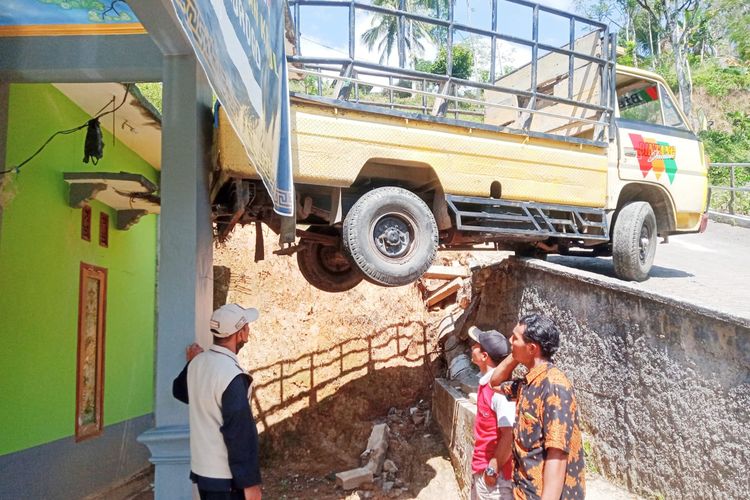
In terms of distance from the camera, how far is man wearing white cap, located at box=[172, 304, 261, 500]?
118 inches

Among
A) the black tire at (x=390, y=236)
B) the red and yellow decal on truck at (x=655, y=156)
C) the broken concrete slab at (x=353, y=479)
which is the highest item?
the red and yellow decal on truck at (x=655, y=156)

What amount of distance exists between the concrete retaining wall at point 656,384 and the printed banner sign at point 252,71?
288cm

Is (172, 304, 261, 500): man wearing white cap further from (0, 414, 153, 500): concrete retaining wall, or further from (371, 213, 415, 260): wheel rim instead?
(0, 414, 153, 500): concrete retaining wall

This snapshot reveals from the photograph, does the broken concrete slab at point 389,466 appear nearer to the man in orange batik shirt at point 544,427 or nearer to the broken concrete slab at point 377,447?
the broken concrete slab at point 377,447

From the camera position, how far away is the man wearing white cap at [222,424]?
9.86 ft

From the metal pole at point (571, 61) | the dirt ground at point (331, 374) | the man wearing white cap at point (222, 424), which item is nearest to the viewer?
the man wearing white cap at point (222, 424)

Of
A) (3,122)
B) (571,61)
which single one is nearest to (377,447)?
(571,61)

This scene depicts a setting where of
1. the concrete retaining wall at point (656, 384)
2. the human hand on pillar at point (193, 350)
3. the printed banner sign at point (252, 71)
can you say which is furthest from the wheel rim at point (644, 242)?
the human hand on pillar at point (193, 350)

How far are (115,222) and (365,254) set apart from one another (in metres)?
4.78

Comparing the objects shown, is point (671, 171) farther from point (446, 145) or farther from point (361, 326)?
point (361, 326)

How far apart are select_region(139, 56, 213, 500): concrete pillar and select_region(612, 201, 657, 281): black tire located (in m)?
4.55

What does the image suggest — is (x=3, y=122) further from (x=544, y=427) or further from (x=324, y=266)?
(x=544, y=427)

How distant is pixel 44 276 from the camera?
6.21m

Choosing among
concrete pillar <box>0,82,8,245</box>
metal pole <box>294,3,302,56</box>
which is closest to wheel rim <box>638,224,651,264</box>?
metal pole <box>294,3,302,56</box>
